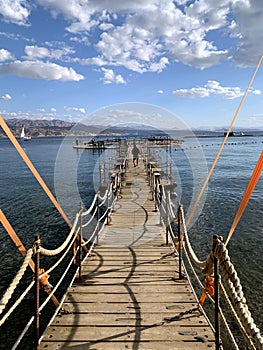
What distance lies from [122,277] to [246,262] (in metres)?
6.81

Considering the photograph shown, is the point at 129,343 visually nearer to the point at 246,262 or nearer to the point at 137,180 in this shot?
the point at 246,262

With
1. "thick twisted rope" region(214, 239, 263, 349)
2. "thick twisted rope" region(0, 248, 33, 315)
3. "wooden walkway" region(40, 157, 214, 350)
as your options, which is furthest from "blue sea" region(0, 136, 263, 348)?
"thick twisted rope" region(0, 248, 33, 315)

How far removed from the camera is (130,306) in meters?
4.68

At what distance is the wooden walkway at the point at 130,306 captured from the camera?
3.82 meters

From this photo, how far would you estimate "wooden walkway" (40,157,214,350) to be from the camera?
12.5ft

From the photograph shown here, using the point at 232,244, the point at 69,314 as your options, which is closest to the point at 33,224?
the point at 232,244

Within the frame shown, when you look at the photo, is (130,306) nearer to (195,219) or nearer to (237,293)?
(237,293)

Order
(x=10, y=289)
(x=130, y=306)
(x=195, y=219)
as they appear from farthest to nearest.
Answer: (x=195, y=219), (x=130, y=306), (x=10, y=289)

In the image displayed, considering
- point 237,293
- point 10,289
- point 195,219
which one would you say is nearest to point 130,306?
point 237,293

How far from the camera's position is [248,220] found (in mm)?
15711

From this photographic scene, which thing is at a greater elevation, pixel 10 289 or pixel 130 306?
pixel 10 289

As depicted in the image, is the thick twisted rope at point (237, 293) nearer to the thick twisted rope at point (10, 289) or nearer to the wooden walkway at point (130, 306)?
the wooden walkway at point (130, 306)

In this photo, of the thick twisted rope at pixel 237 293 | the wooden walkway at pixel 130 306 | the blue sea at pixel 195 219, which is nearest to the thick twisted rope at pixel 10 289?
the wooden walkway at pixel 130 306

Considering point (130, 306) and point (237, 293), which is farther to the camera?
point (130, 306)
